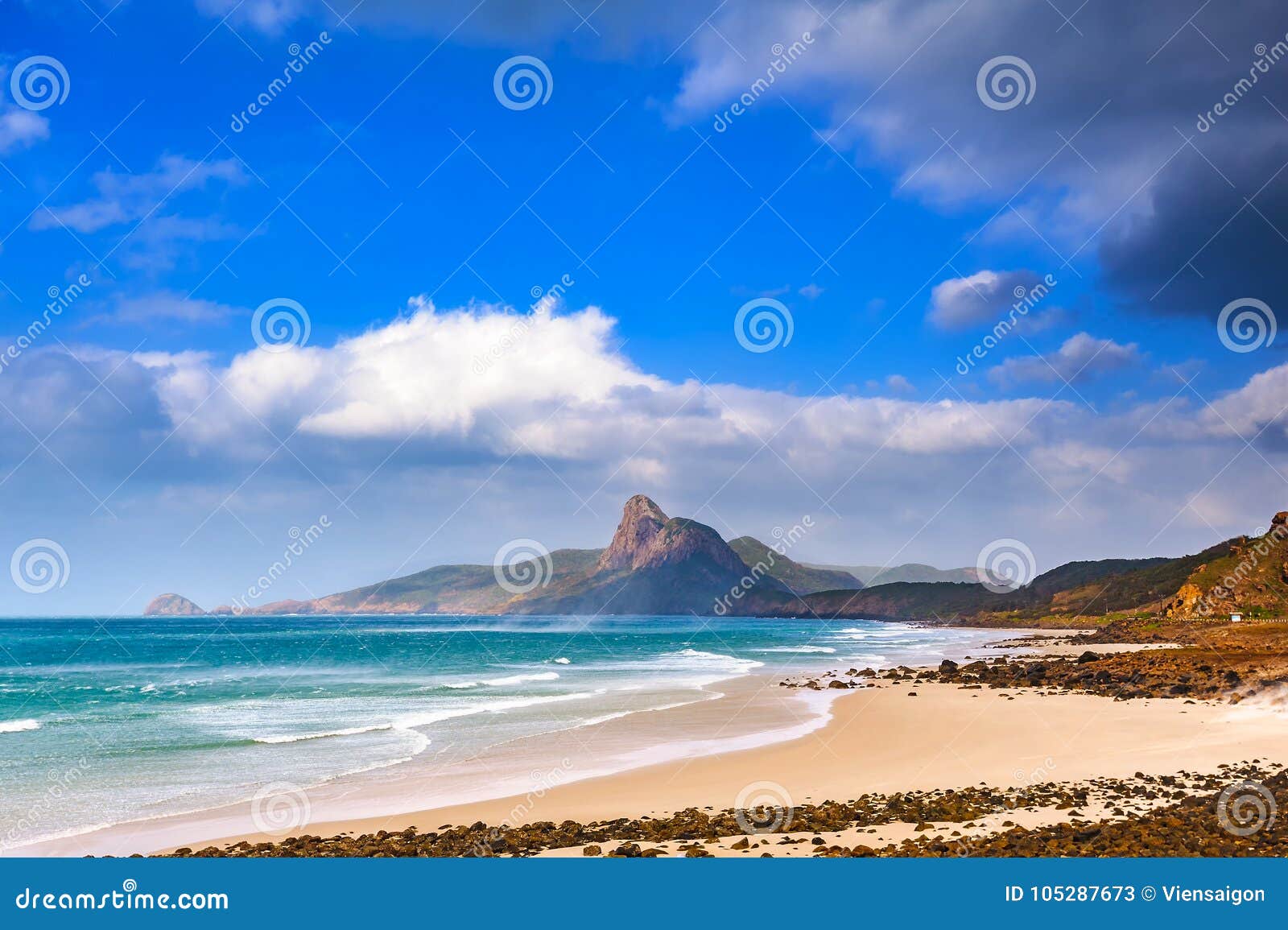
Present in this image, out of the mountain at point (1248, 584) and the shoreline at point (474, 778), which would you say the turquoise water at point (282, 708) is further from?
the mountain at point (1248, 584)

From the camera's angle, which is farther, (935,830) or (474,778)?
(474,778)

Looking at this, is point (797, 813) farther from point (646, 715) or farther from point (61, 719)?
point (61, 719)

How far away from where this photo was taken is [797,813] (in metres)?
13.6

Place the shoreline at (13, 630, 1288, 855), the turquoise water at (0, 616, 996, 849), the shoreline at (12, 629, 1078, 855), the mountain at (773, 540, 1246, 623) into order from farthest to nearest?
the mountain at (773, 540, 1246, 623) < the turquoise water at (0, 616, 996, 849) < the shoreline at (13, 630, 1288, 855) < the shoreline at (12, 629, 1078, 855)

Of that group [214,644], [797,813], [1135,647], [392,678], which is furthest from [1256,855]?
[214,644]

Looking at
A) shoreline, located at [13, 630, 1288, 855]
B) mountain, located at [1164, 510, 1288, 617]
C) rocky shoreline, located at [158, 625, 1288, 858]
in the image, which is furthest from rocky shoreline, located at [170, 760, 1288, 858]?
mountain, located at [1164, 510, 1288, 617]

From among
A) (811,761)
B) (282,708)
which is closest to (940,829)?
(811,761)

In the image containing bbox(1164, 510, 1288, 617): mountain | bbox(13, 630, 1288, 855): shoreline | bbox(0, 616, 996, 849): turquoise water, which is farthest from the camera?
bbox(1164, 510, 1288, 617): mountain

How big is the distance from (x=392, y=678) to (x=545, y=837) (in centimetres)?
4045

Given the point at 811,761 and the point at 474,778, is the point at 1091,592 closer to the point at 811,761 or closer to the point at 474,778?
the point at 811,761

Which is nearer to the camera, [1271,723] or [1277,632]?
[1271,723]

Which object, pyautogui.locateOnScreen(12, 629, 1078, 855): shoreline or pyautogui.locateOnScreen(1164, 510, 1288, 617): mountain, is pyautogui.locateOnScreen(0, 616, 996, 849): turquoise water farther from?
pyautogui.locateOnScreen(1164, 510, 1288, 617): mountain

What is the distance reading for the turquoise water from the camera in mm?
18594

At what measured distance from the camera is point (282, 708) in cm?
3484
